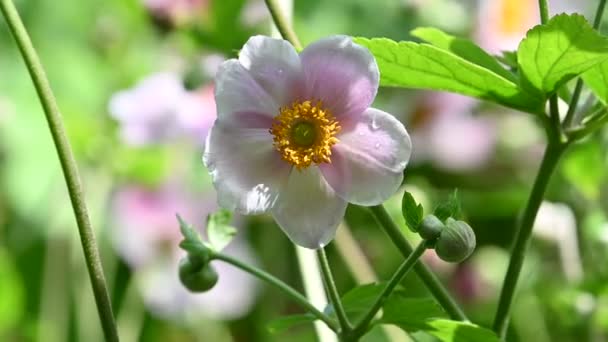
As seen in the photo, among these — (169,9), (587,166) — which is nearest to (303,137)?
(587,166)

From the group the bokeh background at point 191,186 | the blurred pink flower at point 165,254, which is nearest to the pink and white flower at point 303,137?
the bokeh background at point 191,186

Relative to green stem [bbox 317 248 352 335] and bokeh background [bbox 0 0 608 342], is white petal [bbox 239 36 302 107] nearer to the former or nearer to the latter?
green stem [bbox 317 248 352 335]

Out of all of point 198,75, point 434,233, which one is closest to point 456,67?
point 434,233

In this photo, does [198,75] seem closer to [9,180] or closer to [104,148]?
[104,148]

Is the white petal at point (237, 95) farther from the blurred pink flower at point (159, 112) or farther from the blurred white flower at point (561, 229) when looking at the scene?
the blurred white flower at point (561, 229)

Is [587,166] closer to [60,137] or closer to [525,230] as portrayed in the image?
[525,230]

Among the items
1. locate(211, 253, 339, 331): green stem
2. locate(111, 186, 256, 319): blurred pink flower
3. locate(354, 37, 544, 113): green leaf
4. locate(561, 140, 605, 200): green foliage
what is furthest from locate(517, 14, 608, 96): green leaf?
locate(111, 186, 256, 319): blurred pink flower
